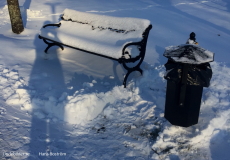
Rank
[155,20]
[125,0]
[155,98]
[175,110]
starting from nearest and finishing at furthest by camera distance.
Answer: [175,110]
[155,98]
[155,20]
[125,0]

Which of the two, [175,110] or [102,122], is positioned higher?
[175,110]

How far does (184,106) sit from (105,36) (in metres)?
2.61

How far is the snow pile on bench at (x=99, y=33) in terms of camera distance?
189 inches

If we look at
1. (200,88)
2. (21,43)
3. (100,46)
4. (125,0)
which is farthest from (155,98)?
(125,0)

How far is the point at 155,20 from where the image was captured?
8.58 m

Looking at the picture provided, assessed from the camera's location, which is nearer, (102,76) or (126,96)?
(126,96)

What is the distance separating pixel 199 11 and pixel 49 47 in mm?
6367

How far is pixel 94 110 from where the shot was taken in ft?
12.9

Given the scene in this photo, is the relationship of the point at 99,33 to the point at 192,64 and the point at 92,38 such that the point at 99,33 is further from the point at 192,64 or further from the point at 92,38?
the point at 192,64

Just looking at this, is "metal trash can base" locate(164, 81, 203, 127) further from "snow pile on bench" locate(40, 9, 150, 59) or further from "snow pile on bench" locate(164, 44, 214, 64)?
"snow pile on bench" locate(40, 9, 150, 59)

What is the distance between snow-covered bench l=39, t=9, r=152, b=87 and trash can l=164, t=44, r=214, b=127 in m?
1.31

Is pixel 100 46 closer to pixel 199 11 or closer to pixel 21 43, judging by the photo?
pixel 21 43

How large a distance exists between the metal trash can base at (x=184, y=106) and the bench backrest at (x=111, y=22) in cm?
181

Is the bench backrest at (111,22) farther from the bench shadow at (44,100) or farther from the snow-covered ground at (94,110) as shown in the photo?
the bench shadow at (44,100)
